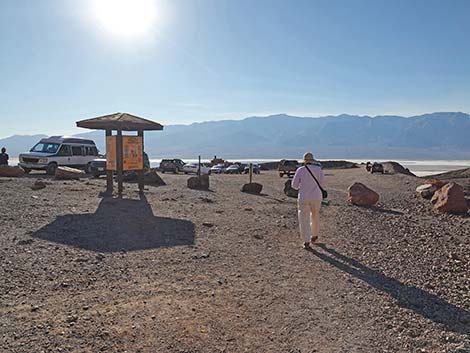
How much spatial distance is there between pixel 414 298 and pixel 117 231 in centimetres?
549

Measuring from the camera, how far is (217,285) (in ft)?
19.2

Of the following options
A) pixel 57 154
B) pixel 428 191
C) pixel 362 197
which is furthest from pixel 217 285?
pixel 57 154

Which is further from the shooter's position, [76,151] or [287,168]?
[287,168]

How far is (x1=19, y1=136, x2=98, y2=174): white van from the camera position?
2372cm

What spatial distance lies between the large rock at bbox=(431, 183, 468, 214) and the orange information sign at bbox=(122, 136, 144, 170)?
10785 millimetres

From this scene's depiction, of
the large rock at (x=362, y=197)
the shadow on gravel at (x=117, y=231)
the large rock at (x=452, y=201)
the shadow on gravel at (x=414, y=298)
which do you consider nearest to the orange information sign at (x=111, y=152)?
the shadow on gravel at (x=117, y=231)

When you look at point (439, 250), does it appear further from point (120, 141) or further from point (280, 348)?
point (120, 141)

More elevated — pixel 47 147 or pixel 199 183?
pixel 47 147

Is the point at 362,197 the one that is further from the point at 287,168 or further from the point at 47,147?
the point at 287,168

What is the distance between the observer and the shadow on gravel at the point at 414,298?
16.5 ft

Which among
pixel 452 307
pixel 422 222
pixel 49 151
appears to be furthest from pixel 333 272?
pixel 49 151

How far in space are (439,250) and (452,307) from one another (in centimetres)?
378

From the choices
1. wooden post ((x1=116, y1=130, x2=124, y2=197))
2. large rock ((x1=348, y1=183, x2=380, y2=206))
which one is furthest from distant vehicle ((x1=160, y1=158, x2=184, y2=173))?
wooden post ((x1=116, y1=130, x2=124, y2=197))

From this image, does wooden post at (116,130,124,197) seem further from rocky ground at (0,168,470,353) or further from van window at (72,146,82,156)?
van window at (72,146,82,156)
